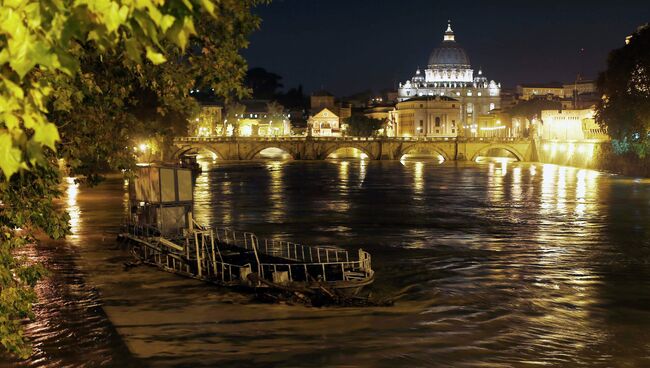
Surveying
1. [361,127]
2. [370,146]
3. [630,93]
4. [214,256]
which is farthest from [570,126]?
[214,256]

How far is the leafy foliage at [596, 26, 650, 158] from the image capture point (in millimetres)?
62344

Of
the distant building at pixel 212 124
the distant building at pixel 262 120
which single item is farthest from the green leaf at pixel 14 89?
the distant building at pixel 262 120

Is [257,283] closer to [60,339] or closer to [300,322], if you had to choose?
[300,322]

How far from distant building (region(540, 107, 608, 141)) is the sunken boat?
63.3 m

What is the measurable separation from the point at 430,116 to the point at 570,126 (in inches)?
3403

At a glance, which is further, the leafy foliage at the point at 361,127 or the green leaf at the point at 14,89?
the leafy foliage at the point at 361,127

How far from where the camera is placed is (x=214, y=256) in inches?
925

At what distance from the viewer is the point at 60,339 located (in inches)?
714

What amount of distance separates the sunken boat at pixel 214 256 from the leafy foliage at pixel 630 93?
134 feet

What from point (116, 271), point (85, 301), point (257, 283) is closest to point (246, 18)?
point (257, 283)

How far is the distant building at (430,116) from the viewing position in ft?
598

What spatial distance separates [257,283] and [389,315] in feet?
12.4

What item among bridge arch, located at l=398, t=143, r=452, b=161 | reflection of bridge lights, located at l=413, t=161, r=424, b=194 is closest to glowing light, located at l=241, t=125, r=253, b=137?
bridge arch, located at l=398, t=143, r=452, b=161

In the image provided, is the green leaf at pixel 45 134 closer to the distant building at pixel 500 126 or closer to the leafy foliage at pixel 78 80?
the leafy foliage at pixel 78 80
